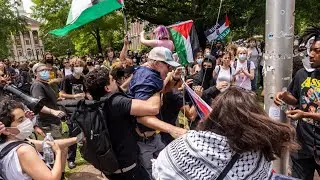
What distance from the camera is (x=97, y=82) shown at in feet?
9.69

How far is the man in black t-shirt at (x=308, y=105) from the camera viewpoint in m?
2.90

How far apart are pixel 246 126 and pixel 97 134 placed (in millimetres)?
1480

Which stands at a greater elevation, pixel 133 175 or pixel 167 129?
pixel 167 129

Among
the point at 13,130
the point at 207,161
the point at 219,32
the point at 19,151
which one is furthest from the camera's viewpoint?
the point at 219,32

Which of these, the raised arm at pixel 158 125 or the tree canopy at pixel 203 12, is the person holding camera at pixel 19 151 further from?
the tree canopy at pixel 203 12

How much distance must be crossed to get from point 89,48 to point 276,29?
45273mm

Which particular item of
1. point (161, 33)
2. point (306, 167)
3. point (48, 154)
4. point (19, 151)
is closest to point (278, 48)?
point (306, 167)

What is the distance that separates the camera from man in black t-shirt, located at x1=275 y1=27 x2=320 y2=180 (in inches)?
114

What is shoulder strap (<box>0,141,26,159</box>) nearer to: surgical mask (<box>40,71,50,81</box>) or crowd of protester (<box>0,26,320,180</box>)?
crowd of protester (<box>0,26,320,180</box>)

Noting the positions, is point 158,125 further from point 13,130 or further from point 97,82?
point 13,130

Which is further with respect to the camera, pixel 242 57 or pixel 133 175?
pixel 242 57

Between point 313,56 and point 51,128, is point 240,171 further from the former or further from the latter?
point 51,128

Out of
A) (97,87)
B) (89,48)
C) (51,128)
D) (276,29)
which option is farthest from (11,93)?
(89,48)

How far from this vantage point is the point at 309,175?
3178 mm
